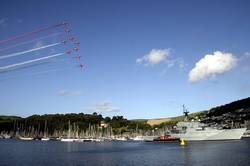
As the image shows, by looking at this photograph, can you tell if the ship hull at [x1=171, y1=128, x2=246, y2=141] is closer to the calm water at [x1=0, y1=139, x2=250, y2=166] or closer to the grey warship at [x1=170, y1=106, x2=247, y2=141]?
the grey warship at [x1=170, y1=106, x2=247, y2=141]

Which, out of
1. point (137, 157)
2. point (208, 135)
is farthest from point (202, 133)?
point (137, 157)

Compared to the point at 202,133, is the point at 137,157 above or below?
below

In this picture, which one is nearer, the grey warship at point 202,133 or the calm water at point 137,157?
the calm water at point 137,157

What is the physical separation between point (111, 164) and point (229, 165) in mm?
24676

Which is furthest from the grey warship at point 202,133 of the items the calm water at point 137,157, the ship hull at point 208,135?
the calm water at point 137,157

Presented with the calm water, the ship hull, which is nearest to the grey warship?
the ship hull

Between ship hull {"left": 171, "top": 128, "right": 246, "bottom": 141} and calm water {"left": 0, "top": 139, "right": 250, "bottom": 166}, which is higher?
ship hull {"left": 171, "top": 128, "right": 246, "bottom": 141}

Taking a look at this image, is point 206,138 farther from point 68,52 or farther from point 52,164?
point 68,52

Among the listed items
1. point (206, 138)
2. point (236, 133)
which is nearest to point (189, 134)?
point (206, 138)

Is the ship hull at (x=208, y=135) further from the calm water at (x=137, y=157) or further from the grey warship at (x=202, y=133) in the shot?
the calm water at (x=137, y=157)

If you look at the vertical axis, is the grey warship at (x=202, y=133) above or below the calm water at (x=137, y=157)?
above

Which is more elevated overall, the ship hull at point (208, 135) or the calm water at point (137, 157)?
the ship hull at point (208, 135)

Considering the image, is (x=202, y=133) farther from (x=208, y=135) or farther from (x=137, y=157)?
(x=137, y=157)

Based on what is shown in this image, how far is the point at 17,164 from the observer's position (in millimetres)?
75812
